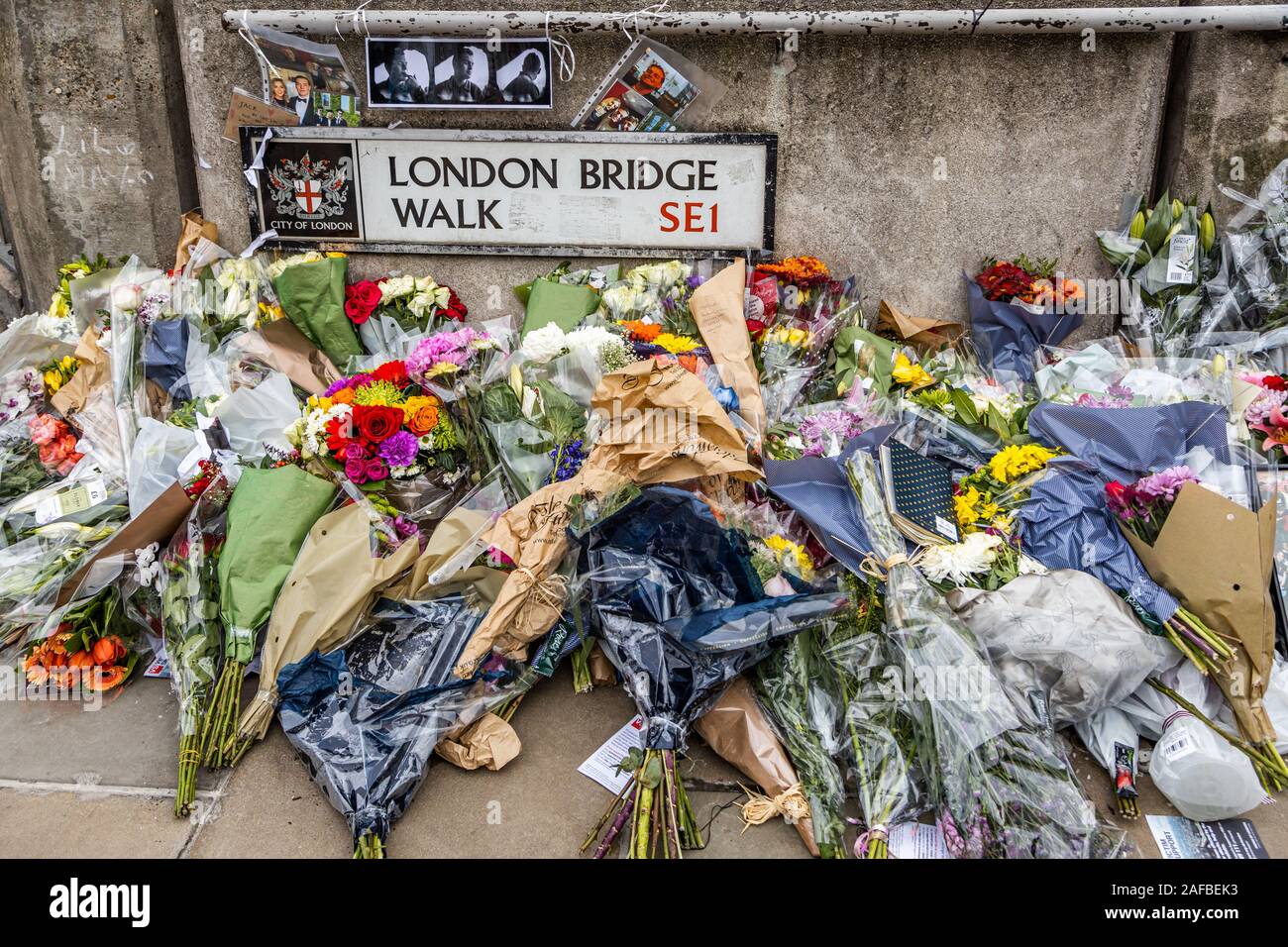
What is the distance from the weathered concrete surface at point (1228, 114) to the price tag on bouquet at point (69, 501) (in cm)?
471

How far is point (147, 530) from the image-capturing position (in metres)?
2.84

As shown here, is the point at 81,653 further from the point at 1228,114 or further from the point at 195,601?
the point at 1228,114

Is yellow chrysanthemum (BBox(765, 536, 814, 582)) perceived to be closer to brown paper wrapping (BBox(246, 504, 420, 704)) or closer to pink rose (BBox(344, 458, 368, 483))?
brown paper wrapping (BBox(246, 504, 420, 704))

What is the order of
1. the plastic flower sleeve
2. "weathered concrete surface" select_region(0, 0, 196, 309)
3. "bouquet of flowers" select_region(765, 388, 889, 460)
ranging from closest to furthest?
the plastic flower sleeve < "bouquet of flowers" select_region(765, 388, 889, 460) < "weathered concrete surface" select_region(0, 0, 196, 309)

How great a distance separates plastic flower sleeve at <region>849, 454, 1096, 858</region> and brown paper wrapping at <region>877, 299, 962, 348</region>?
1.85 metres

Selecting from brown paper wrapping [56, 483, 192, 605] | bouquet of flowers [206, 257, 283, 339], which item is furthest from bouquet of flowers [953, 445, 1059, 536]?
bouquet of flowers [206, 257, 283, 339]

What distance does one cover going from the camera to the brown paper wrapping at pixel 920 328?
389 cm

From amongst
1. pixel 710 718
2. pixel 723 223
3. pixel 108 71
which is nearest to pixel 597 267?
pixel 723 223

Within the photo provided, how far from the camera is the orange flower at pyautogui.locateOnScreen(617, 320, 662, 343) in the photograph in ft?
11.1

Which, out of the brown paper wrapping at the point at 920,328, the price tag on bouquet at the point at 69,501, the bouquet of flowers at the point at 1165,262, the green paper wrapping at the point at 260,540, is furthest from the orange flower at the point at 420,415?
the bouquet of flowers at the point at 1165,262

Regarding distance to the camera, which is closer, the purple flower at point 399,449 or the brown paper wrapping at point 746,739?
the brown paper wrapping at point 746,739

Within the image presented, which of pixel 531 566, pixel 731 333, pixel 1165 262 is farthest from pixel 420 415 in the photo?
pixel 1165 262

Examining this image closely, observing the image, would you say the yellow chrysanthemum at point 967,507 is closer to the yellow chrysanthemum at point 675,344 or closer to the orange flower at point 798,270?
the yellow chrysanthemum at point 675,344

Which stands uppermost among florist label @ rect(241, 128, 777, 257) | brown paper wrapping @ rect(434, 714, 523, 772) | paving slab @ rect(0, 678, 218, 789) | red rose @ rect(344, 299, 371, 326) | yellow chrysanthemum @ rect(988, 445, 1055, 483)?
florist label @ rect(241, 128, 777, 257)
